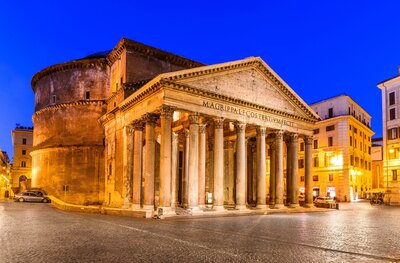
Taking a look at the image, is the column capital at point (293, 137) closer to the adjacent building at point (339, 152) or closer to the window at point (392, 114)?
the window at point (392, 114)

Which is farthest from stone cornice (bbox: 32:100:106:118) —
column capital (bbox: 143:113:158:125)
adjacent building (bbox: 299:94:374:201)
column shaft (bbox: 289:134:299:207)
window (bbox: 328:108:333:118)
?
window (bbox: 328:108:333:118)

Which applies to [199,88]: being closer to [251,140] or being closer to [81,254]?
[251,140]

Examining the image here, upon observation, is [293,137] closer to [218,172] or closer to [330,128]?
[218,172]

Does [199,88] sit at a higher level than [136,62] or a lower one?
lower

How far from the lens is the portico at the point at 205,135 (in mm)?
22547

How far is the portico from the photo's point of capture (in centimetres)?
2255

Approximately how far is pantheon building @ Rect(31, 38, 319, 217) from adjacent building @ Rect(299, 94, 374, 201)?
19381mm

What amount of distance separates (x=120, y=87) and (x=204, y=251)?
22.8 meters

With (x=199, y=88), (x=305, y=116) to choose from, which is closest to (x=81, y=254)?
(x=199, y=88)

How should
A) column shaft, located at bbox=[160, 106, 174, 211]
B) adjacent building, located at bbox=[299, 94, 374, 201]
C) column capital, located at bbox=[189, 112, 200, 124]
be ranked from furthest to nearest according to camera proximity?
adjacent building, located at bbox=[299, 94, 374, 201] < column capital, located at bbox=[189, 112, 200, 124] < column shaft, located at bbox=[160, 106, 174, 211]

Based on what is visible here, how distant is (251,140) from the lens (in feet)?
112

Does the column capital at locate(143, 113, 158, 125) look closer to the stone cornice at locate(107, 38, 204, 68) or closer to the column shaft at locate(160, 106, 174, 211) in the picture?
the column shaft at locate(160, 106, 174, 211)

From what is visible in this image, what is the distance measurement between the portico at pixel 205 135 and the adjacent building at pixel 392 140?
15.5 m

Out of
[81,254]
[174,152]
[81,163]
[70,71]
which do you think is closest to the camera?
[81,254]
